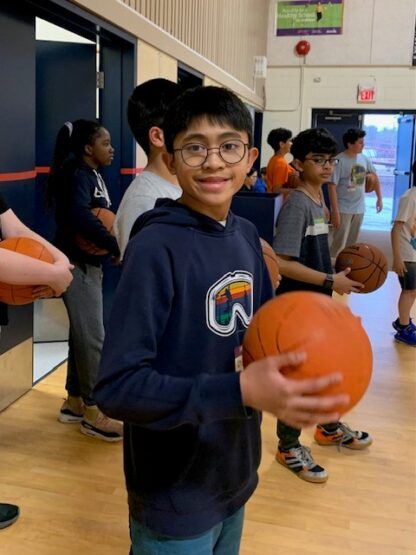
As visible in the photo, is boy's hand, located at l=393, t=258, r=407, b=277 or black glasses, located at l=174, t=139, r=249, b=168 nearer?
black glasses, located at l=174, t=139, r=249, b=168

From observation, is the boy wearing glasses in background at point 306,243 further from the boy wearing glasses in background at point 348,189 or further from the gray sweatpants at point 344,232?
the gray sweatpants at point 344,232

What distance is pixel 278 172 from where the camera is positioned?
6410mm

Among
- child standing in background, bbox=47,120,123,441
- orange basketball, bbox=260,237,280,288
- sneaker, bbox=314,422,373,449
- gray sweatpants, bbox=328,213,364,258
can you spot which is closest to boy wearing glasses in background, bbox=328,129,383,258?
gray sweatpants, bbox=328,213,364,258

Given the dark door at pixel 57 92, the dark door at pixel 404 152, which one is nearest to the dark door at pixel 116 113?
the dark door at pixel 57 92

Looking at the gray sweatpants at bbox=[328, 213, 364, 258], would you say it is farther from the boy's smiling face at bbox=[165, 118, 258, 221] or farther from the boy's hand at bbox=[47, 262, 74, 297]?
the boy's smiling face at bbox=[165, 118, 258, 221]

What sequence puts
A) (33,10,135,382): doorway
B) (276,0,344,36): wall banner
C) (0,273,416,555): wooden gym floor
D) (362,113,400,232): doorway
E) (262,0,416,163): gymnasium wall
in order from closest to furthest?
(0,273,416,555): wooden gym floor
(33,10,135,382): doorway
(262,0,416,163): gymnasium wall
(276,0,344,36): wall banner
(362,113,400,232): doorway

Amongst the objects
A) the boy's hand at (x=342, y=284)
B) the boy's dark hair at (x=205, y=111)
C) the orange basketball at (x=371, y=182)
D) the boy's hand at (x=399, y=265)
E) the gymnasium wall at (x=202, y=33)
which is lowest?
the boy's hand at (x=399, y=265)

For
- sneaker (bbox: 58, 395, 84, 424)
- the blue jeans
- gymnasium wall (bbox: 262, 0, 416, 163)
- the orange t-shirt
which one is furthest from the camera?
gymnasium wall (bbox: 262, 0, 416, 163)

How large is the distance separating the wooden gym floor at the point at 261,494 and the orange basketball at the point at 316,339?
1.45 metres

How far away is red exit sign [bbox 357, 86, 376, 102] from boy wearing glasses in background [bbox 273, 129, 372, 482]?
26.1 ft

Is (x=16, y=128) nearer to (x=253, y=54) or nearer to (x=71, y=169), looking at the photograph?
(x=71, y=169)

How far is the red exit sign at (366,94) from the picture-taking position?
10128mm

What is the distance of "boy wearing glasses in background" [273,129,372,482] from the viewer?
2641 mm

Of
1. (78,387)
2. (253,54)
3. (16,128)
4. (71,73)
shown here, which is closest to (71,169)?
(16,128)
